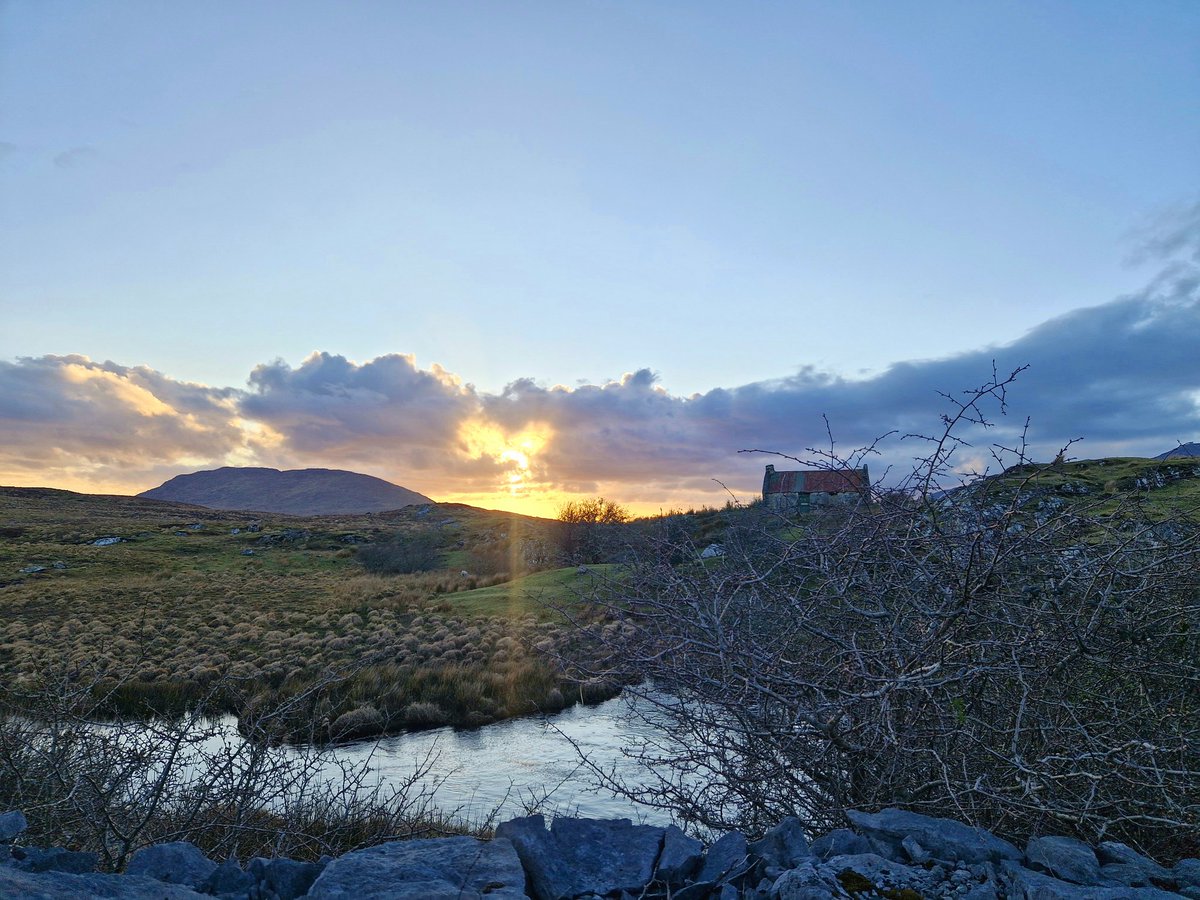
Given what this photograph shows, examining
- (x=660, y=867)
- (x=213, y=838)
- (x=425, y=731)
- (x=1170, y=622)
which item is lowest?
(x=425, y=731)

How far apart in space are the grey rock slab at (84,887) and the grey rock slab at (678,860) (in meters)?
2.01

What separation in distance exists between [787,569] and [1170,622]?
7.76 feet

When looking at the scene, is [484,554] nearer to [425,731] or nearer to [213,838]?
[425,731]

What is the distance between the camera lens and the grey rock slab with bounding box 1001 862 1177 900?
2.75 meters

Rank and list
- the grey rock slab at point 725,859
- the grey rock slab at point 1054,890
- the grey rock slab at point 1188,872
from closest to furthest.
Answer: the grey rock slab at point 1054,890 < the grey rock slab at point 1188,872 < the grey rock slab at point 725,859

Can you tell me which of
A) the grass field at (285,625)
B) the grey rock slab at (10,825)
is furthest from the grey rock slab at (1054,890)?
the grey rock slab at (10,825)

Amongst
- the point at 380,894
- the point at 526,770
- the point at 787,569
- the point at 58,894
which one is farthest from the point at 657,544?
the point at 526,770

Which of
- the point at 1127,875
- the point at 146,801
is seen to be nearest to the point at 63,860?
the point at 146,801

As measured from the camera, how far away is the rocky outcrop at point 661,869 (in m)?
2.94

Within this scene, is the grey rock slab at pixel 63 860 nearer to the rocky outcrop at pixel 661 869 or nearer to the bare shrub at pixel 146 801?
the rocky outcrop at pixel 661 869

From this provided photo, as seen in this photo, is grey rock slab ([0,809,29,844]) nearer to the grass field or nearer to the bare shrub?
the bare shrub

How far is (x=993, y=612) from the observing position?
14.4 feet

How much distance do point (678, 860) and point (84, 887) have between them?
8.10 ft

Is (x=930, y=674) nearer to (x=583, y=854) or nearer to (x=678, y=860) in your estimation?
(x=678, y=860)
